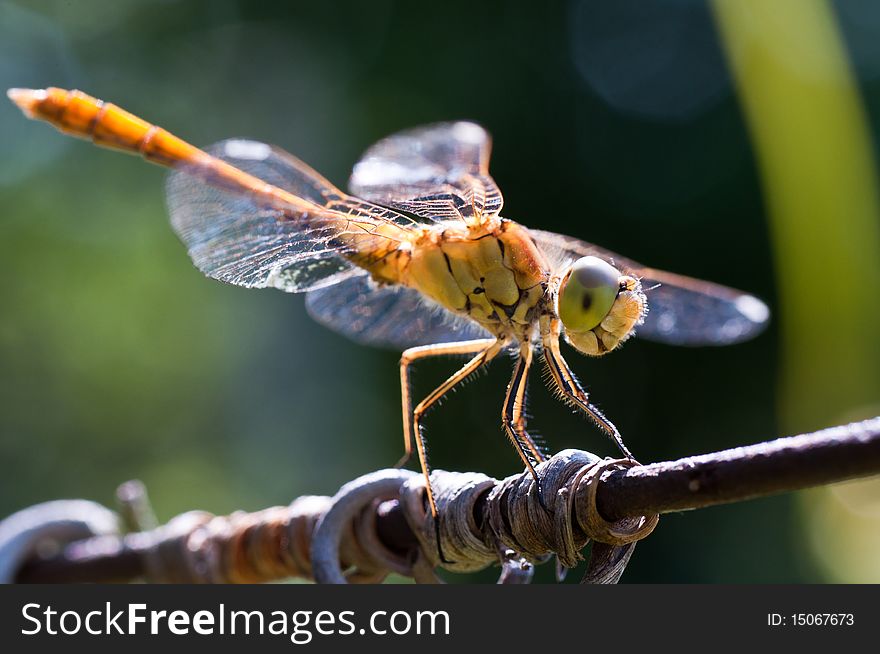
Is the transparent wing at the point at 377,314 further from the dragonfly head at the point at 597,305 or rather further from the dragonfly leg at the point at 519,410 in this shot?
the dragonfly head at the point at 597,305

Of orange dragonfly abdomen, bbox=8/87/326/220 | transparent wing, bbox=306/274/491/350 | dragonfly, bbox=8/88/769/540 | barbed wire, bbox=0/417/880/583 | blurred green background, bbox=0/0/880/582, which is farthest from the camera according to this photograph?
A: blurred green background, bbox=0/0/880/582

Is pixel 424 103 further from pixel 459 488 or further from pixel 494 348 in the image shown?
pixel 459 488

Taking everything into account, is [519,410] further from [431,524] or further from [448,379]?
[431,524]

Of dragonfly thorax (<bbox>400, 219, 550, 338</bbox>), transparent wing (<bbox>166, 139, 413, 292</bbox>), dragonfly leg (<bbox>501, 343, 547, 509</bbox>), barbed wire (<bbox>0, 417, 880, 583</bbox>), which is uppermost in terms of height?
transparent wing (<bbox>166, 139, 413, 292</bbox>)

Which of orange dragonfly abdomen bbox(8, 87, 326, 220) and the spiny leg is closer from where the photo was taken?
the spiny leg

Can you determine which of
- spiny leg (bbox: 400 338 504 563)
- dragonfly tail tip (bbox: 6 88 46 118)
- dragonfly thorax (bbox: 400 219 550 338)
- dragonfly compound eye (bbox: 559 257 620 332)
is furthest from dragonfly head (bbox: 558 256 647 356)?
dragonfly tail tip (bbox: 6 88 46 118)

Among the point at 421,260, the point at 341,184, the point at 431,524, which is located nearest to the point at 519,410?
the point at 421,260

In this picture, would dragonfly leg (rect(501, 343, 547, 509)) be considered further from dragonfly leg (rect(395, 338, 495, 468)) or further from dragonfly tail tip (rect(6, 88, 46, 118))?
dragonfly tail tip (rect(6, 88, 46, 118))

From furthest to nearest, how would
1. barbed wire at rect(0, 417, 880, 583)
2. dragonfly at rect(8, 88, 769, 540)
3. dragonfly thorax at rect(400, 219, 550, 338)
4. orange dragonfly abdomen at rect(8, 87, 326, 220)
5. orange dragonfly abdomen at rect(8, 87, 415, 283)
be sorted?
1. orange dragonfly abdomen at rect(8, 87, 326, 220)
2. orange dragonfly abdomen at rect(8, 87, 415, 283)
3. dragonfly thorax at rect(400, 219, 550, 338)
4. dragonfly at rect(8, 88, 769, 540)
5. barbed wire at rect(0, 417, 880, 583)
